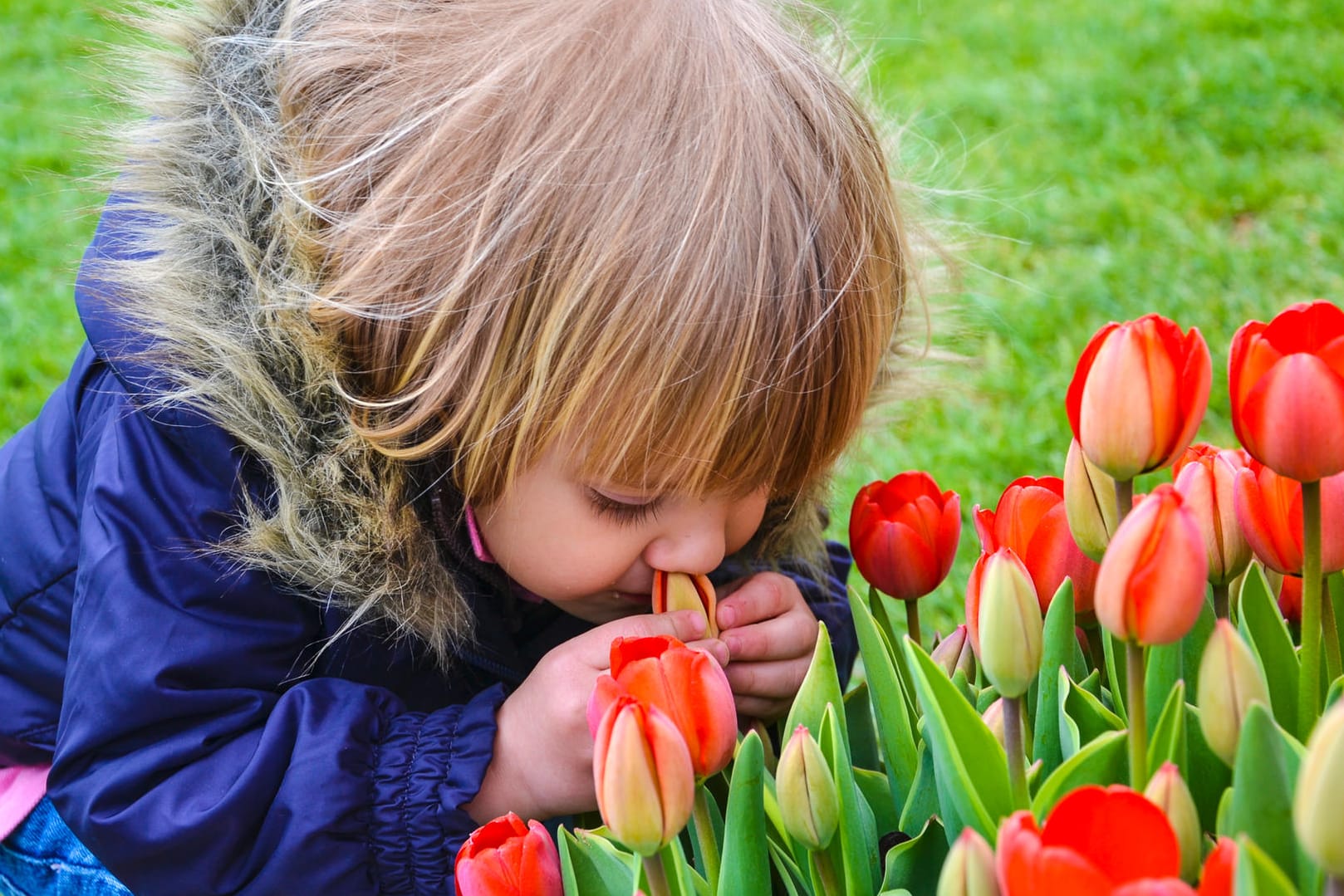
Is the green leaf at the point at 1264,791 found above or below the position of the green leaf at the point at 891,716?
above

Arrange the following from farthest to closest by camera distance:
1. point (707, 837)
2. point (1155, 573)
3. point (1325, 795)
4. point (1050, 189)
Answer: point (1050, 189) → point (707, 837) → point (1155, 573) → point (1325, 795)

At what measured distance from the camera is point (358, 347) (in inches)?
47.8

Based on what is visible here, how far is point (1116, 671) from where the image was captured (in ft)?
3.09

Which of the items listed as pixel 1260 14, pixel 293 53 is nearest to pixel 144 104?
pixel 293 53

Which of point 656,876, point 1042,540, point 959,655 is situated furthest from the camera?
point 959,655

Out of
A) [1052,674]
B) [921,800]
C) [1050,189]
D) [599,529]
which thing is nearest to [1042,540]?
[1052,674]

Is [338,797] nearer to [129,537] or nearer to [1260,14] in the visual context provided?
[129,537]

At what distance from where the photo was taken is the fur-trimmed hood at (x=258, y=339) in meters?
1.24

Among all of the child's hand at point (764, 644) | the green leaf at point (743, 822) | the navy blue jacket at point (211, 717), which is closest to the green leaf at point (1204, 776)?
the green leaf at point (743, 822)

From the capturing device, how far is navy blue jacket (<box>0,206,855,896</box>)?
3.93 feet

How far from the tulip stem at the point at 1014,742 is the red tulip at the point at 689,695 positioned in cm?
14

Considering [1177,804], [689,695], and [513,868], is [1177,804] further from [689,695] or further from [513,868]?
[513,868]

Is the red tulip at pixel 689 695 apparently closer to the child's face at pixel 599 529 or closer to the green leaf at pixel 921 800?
the green leaf at pixel 921 800

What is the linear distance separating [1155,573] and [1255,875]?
0.44 feet
